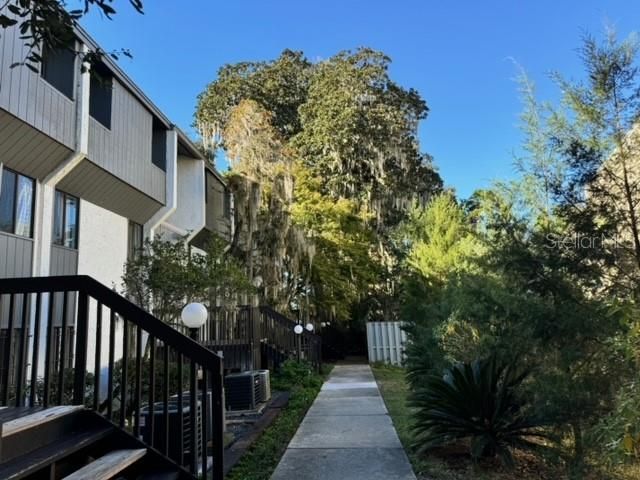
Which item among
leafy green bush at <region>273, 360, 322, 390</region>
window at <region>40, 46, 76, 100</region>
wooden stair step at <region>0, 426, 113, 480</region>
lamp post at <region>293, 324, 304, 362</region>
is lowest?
leafy green bush at <region>273, 360, 322, 390</region>

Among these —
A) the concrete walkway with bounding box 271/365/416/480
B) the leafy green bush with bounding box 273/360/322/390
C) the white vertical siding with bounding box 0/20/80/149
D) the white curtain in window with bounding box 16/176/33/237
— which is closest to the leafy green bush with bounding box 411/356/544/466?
the concrete walkway with bounding box 271/365/416/480

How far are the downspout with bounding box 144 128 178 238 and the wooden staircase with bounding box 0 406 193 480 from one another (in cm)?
1061

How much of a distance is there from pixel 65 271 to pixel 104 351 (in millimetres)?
1931

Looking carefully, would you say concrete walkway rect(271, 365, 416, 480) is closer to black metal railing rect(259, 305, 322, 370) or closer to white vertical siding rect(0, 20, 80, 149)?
black metal railing rect(259, 305, 322, 370)

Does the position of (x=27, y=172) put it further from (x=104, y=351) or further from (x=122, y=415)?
(x=122, y=415)

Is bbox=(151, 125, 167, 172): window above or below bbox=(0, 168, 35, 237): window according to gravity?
above

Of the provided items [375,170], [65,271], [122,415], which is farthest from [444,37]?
[122,415]

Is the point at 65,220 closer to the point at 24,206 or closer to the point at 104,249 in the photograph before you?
the point at 24,206

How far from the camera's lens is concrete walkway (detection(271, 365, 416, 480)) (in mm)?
4988

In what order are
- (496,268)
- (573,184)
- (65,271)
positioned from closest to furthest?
1. (573,184)
2. (496,268)
3. (65,271)

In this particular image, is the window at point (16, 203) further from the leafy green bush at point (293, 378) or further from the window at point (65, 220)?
the leafy green bush at point (293, 378)

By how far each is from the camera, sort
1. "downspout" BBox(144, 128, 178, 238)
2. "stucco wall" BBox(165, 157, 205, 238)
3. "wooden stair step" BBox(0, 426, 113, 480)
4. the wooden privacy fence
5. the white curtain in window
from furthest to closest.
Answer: the wooden privacy fence, "stucco wall" BBox(165, 157, 205, 238), "downspout" BBox(144, 128, 178, 238), the white curtain in window, "wooden stair step" BBox(0, 426, 113, 480)

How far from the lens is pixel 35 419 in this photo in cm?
278

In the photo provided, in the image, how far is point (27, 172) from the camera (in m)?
8.89
